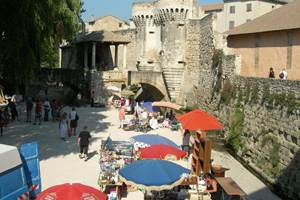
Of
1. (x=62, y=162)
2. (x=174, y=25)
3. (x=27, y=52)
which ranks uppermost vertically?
(x=174, y=25)

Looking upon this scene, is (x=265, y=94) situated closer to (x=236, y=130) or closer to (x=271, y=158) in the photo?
(x=271, y=158)

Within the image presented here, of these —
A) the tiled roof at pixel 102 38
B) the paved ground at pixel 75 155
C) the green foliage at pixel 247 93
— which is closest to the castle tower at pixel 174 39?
the tiled roof at pixel 102 38

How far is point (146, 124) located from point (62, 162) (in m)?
8.32

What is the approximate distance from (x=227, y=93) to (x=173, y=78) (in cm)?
1331

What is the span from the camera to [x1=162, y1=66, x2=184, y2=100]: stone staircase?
38.8 m

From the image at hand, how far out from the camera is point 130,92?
111 ft

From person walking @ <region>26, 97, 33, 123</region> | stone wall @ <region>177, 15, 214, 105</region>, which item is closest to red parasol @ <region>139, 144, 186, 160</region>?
person walking @ <region>26, 97, 33, 123</region>

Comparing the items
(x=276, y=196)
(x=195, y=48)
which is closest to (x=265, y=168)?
(x=276, y=196)

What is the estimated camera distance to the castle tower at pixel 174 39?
38500 millimetres

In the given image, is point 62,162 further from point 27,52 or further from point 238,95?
point 238,95

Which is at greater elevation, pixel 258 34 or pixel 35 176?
pixel 258 34

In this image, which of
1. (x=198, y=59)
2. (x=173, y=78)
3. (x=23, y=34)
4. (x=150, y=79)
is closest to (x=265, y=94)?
(x=23, y=34)

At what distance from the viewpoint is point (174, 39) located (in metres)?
38.6

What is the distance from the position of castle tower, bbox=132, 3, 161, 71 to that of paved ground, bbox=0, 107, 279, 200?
18280 millimetres
